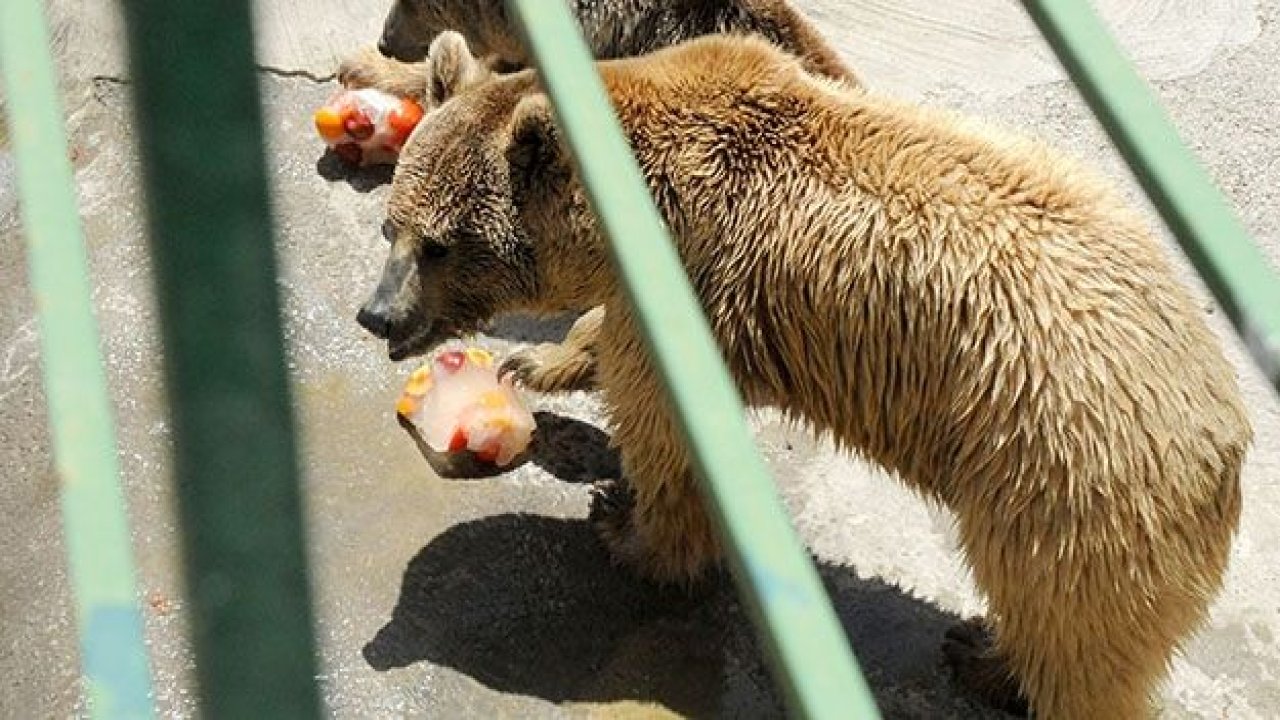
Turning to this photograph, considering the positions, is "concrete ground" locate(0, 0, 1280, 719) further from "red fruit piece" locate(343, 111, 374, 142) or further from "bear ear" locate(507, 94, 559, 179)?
"bear ear" locate(507, 94, 559, 179)

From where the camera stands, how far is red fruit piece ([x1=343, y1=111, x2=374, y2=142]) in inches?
200

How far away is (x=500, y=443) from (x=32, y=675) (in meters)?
1.30

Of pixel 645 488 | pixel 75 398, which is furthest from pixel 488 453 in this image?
pixel 75 398

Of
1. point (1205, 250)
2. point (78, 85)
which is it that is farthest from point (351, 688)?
point (1205, 250)

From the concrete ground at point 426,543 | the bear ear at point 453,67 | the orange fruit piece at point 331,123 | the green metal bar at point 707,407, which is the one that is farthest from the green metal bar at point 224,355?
the green metal bar at point 707,407

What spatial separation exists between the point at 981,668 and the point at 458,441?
1463 mm

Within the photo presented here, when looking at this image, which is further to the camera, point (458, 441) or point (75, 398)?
point (458, 441)

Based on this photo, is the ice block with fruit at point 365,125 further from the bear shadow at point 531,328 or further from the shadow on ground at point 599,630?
the shadow on ground at point 599,630

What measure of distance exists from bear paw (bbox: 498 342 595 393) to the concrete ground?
17 cm

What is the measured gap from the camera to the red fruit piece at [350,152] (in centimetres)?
514

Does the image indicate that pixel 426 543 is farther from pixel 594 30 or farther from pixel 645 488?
pixel 594 30

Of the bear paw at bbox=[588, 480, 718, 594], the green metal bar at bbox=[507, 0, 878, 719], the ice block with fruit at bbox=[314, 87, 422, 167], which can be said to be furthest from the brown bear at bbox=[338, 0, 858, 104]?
the green metal bar at bbox=[507, 0, 878, 719]

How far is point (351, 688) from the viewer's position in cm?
397

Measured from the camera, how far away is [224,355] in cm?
463
